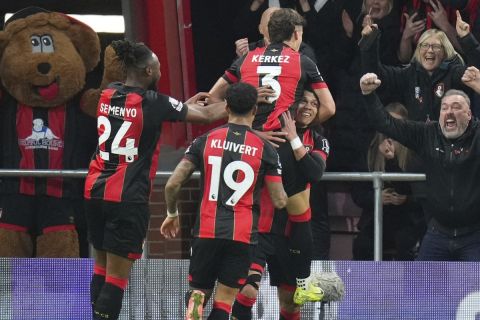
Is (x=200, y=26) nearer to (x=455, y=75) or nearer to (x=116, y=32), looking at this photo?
(x=116, y=32)

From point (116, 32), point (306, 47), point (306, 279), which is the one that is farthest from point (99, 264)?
point (116, 32)

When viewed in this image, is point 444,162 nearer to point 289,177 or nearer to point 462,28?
point 462,28

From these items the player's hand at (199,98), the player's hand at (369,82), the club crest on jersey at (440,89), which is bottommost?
the player's hand at (199,98)

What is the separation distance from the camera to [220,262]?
11211mm

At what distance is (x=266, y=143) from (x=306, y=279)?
4.53 ft

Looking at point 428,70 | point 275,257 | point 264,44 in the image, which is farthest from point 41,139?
point 428,70

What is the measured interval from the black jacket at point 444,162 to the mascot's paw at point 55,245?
2.77 metres

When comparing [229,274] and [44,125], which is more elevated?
[44,125]

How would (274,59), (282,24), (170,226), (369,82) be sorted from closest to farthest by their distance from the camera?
(170,226) < (274,59) < (282,24) < (369,82)

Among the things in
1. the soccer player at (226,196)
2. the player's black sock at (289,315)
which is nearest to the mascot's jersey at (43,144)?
the player's black sock at (289,315)

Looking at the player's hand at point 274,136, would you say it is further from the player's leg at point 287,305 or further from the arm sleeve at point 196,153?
the player's leg at point 287,305

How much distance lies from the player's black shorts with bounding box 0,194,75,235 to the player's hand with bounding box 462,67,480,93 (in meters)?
3.50

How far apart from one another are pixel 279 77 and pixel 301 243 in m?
1.21

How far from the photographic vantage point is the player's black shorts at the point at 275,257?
39.3ft
